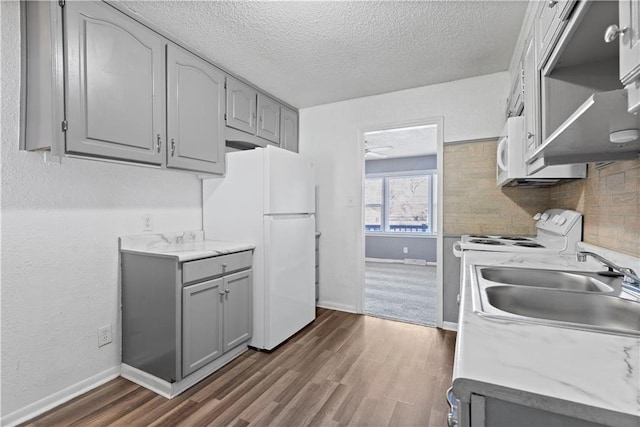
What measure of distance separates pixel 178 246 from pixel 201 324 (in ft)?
2.12

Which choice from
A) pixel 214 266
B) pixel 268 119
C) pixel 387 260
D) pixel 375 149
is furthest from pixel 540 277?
pixel 387 260

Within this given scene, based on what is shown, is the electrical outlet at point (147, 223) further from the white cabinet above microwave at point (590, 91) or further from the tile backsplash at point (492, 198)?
the tile backsplash at point (492, 198)

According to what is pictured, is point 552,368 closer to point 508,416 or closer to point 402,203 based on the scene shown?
point 508,416

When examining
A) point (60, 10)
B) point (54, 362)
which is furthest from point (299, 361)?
point (60, 10)

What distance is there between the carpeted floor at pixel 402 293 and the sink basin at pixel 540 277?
183 cm

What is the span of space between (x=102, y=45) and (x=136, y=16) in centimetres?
34

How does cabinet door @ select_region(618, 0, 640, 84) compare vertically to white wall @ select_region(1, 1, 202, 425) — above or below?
above

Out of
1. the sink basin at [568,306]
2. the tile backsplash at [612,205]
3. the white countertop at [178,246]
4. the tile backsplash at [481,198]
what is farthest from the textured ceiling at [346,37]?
the sink basin at [568,306]

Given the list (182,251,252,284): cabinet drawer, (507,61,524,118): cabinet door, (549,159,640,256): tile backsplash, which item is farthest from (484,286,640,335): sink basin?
(182,251,252,284): cabinet drawer

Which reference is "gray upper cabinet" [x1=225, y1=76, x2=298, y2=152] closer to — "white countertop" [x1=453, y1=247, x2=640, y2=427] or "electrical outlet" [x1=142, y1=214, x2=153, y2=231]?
"electrical outlet" [x1=142, y1=214, x2=153, y2=231]

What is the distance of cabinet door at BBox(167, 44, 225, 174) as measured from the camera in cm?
212

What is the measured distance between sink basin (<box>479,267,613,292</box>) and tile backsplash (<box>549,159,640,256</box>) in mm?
209

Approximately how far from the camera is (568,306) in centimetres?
104

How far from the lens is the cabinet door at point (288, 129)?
3348 mm
